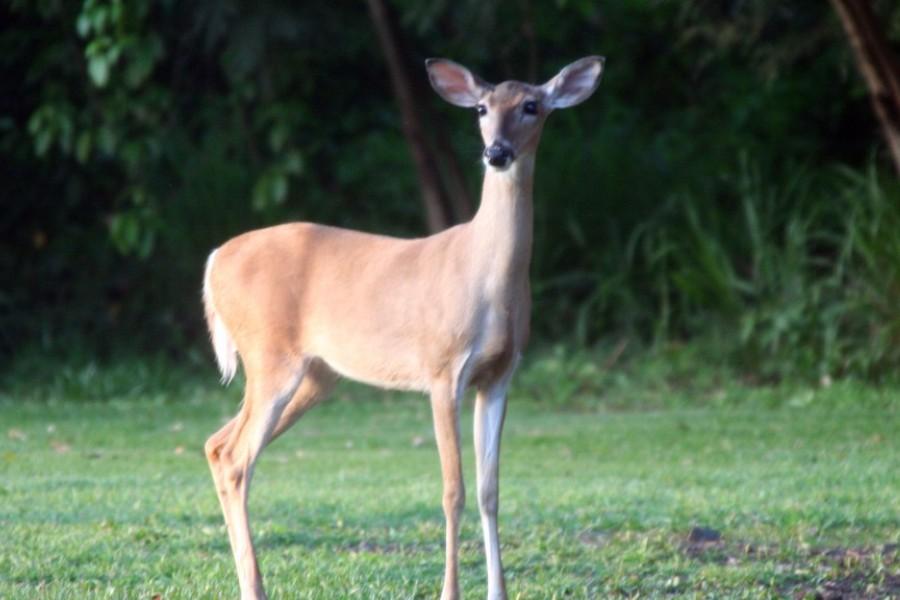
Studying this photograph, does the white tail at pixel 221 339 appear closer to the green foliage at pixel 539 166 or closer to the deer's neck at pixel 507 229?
the deer's neck at pixel 507 229

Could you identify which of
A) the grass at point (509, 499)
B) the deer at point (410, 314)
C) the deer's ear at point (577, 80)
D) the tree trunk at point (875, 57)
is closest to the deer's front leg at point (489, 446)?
the deer at point (410, 314)

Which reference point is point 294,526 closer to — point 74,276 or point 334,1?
point 334,1

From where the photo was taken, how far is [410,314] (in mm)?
6430

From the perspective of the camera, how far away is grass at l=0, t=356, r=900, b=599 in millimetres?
6391

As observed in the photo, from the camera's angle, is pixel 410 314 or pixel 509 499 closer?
pixel 410 314

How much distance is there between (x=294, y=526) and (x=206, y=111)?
8676 millimetres

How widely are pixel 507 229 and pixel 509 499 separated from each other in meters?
2.46

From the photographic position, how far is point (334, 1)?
14.2m

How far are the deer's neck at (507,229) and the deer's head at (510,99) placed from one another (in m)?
0.10

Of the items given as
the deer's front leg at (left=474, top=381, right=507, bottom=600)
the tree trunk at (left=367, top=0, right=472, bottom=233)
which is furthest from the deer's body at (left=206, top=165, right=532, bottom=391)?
the tree trunk at (left=367, top=0, right=472, bottom=233)

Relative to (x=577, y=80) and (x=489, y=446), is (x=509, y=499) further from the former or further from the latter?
(x=577, y=80)

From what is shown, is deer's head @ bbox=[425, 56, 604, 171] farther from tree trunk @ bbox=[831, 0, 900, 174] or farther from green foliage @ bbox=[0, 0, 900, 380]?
green foliage @ bbox=[0, 0, 900, 380]

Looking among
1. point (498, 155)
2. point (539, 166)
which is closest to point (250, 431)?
point (498, 155)

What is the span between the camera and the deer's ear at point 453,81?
6.83m
